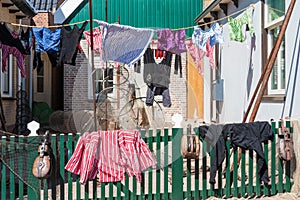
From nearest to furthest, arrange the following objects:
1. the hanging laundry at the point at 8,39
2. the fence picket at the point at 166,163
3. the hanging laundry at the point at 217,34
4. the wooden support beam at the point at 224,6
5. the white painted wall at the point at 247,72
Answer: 1. the fence picket at the point at 166,163
2. the white painted wall at the point at 247,72
3. the hanging laundry at the point at 8,39
4. the hanging laundry at the point at 217,34
5. the wooden support beam at the point at 224,6

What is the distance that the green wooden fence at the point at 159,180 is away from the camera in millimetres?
5090

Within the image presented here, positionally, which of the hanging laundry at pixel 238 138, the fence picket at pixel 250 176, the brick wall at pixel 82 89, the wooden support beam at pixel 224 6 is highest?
the wooden support beam at pixel 224 6

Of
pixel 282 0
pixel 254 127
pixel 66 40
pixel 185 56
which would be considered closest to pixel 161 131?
pixel 254 127

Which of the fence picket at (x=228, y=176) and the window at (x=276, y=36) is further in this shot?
the window at (x=276, y=36)

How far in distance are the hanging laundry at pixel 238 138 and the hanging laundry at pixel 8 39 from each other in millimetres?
4460

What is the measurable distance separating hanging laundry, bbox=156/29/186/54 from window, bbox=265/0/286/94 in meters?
1.94

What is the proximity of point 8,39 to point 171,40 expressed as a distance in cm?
329

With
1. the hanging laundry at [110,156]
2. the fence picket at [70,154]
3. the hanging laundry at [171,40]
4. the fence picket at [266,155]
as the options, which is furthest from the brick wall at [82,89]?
the fence picket at [70,154]

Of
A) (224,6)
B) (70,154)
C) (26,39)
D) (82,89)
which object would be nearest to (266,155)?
(70,154)

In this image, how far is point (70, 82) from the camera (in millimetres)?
14109

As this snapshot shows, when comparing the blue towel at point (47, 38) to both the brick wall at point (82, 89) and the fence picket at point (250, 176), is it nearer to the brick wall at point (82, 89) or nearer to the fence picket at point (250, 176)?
the fence picket at point (250, 176)

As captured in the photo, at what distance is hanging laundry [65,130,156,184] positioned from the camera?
514cm

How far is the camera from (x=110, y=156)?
5215 mm

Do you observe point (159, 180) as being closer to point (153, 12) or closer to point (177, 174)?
point (177, 174)
